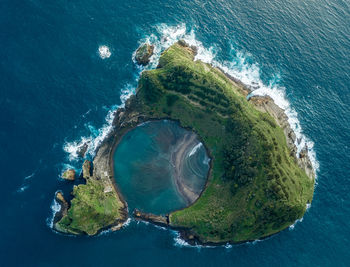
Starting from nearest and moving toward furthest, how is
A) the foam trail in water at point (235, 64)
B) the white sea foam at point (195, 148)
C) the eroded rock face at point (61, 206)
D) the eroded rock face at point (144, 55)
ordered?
the eroded rock face at point (61, 206) < the white sea foam at point (195, 148) < the eroded rock face at point (144, 55) < the foam trail in water at point (235, 64)

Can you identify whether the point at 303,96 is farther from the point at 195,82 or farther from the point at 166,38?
the point at 166,38

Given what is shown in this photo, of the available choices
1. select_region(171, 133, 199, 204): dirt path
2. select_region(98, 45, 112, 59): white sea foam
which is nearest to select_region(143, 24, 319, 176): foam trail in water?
select_region(98, 45, 112, 59): white sea foam

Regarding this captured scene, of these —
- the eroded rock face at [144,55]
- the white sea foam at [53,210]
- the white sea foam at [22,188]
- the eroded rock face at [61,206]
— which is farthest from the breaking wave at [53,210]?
the eroded rock face at [144,55]

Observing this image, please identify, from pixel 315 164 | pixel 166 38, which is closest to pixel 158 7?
pixel 166 38

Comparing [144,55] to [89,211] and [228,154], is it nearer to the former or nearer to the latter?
[228,154]

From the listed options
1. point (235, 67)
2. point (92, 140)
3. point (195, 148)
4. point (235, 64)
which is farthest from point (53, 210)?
point (235, 64)

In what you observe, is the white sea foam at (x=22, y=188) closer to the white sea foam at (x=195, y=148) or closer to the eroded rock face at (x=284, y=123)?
the white sea foam at (x=195, y=148)
